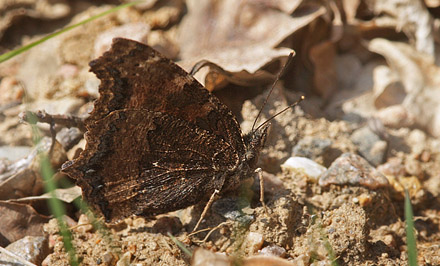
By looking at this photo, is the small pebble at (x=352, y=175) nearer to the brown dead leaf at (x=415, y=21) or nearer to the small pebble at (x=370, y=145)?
the small pebble at (x=370, y=145)

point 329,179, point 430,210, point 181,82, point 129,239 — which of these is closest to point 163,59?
point 181,82

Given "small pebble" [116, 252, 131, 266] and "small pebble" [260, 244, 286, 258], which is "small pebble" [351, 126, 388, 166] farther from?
"small pebble" [116, 252, 131, 266]

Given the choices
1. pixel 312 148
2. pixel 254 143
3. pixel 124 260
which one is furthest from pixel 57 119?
pixel 312 148

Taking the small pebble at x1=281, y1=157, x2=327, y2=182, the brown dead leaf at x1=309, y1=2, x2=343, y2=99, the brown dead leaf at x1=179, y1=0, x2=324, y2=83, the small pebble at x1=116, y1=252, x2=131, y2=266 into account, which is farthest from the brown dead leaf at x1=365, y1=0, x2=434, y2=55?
the small pebble at x1=116, y1=252, x2=131, y2=266

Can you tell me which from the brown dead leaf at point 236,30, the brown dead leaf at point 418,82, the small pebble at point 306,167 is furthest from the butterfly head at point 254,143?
the brown dead leaf at point 418,82

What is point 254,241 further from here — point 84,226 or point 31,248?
point 31,248

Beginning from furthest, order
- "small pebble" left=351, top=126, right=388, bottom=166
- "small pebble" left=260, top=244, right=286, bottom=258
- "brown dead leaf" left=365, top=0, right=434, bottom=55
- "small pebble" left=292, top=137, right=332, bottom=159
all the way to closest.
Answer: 1. "brown dead leaf" left=365, top=0, right=434, bottom=55
2. "small pebble" left=351, top=126, right=388, bottom=166
3. "small pebble" left=292, top=137, right=332, bottom=159
4. "small pebble" left=260, top=244, right=286, bottom=258
